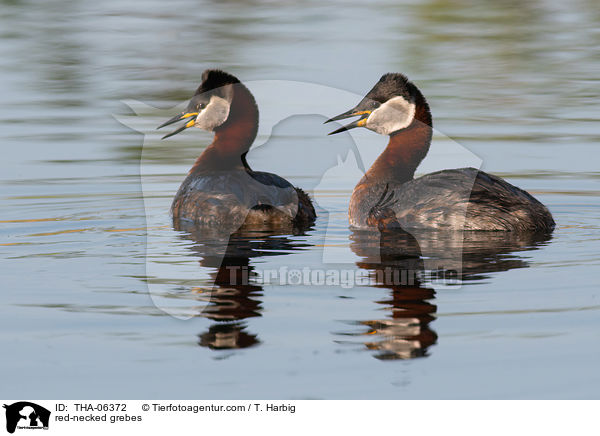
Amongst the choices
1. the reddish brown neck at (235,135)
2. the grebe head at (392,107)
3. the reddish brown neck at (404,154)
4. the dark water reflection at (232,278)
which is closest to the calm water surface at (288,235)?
the dark water reflection at (232,278)

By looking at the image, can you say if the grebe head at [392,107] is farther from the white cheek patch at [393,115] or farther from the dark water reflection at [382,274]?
the dark water reflection at [382,274]

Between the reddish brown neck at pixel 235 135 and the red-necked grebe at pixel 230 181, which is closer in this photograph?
the red-necked grebe at pixel 230 181

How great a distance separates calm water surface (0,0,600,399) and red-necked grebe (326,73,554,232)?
14.7 inches

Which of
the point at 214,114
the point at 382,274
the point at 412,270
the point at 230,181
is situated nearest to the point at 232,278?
the point at 382,274

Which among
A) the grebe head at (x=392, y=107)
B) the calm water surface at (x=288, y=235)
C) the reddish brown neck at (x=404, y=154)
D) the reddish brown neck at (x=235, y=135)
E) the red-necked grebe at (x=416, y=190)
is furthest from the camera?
the reddish brown neck at (x=235, y=135)

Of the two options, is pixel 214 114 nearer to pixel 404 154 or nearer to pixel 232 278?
pixel 404 154

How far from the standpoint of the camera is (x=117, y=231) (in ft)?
31.1

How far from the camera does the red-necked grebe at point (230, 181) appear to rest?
9430 millimetres

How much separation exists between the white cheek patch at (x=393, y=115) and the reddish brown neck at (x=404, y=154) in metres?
0.07

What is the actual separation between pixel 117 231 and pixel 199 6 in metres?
15.1

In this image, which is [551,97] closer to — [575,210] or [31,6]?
[575,210]

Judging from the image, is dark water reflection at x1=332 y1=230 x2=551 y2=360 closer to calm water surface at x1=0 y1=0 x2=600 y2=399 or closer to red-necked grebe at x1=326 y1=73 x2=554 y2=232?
calm water surface at x1=0 y1=0 x2=600 y2=399

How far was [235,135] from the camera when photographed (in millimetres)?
10523
